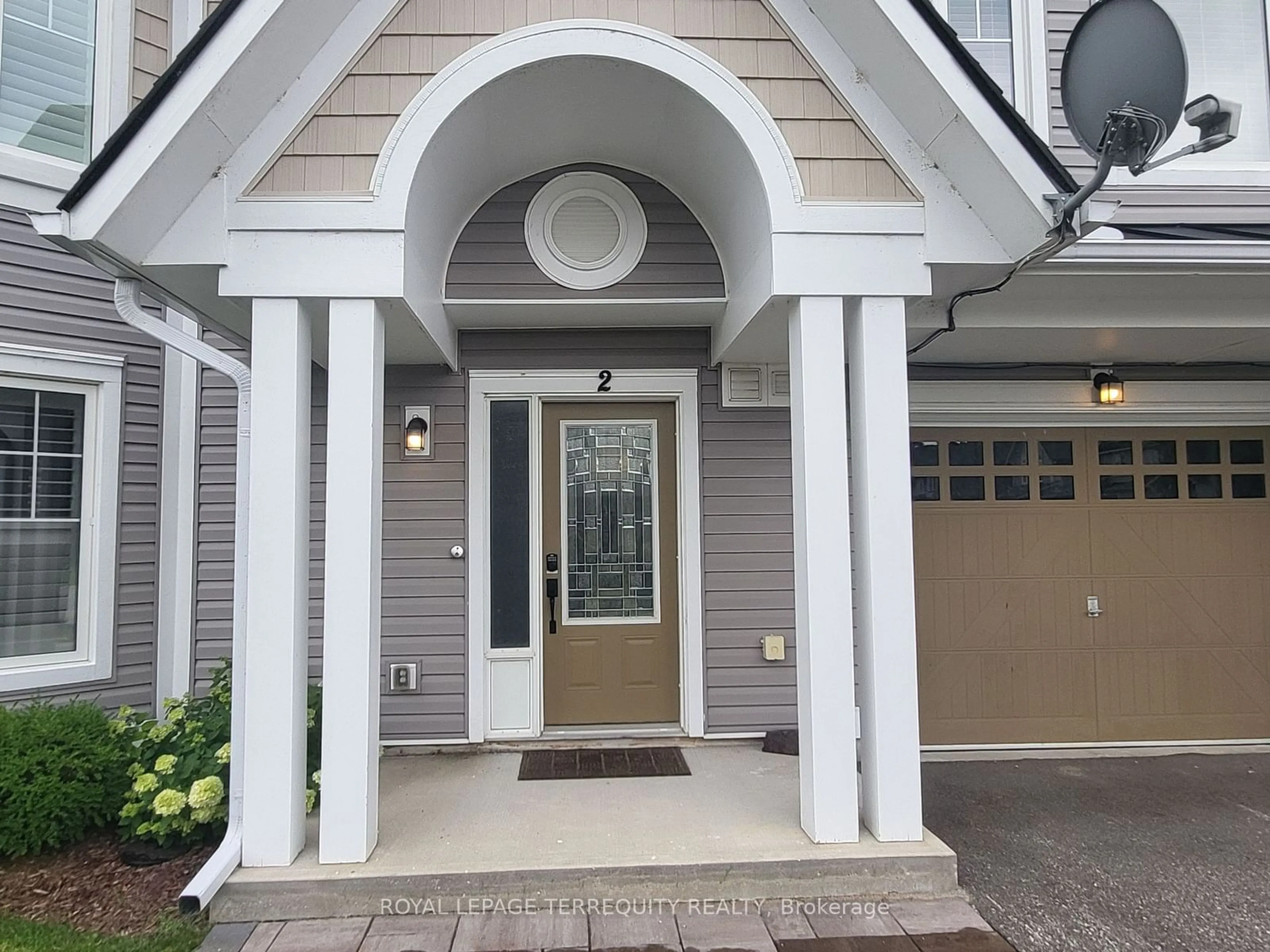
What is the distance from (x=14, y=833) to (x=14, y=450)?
2.04 meters

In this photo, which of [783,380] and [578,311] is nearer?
[578,311]

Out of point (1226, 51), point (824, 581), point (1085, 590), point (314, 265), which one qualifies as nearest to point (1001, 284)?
point (824, 581)

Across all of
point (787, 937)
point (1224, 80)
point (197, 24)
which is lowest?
point (787, 937)

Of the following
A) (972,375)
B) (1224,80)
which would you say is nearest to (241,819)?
(972,375)

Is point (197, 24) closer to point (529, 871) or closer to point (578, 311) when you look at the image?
point (578, 311)

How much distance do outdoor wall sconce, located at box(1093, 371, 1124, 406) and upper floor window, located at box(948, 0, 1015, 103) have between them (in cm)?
190

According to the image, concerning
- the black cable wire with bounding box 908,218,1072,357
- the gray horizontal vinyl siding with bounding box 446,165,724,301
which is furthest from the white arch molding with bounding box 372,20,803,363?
the black cable wire with bounding box 908,218,1072,357

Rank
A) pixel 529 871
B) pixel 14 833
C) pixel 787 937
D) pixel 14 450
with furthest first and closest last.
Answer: pixel 14 450 < pixel 14 833 < pixel 529 871 < pixel 787 937

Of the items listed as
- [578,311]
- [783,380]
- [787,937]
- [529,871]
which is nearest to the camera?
[787,937]

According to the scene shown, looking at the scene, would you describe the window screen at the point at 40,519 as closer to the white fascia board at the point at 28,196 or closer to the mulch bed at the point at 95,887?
the white fascia board at the point at 28,196

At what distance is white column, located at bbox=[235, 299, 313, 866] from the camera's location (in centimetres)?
292

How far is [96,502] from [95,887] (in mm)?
2166

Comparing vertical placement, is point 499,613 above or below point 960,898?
above

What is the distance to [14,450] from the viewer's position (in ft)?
13.3
